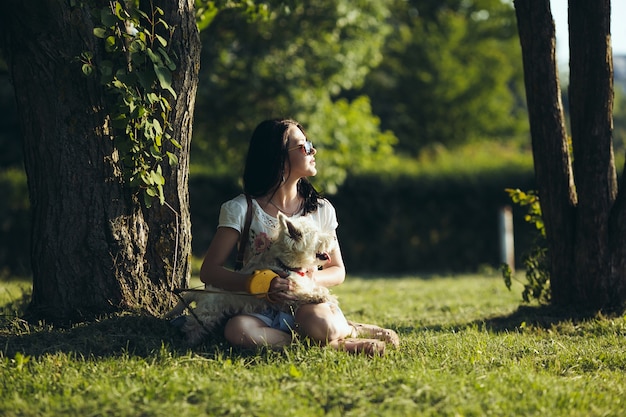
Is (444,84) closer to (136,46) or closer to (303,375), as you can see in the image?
(136,46)

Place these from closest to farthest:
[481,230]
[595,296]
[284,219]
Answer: [284,219] → [595,296] → [481,230]

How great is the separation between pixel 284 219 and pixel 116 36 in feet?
5.49

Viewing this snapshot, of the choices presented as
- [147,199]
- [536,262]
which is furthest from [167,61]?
[536,262]

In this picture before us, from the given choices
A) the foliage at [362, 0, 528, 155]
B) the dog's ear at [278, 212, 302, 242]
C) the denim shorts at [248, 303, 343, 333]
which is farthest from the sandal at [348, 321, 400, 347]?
the foliage at [362, 0, 528, 155]

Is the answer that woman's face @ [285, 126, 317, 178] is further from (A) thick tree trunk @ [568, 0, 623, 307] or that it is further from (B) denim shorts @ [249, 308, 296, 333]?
(A) thick tree trunk @ [568, 0, 623, 307]

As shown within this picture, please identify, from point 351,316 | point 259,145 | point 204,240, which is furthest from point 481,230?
point 259,145

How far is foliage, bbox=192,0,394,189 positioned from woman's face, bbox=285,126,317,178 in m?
9.07

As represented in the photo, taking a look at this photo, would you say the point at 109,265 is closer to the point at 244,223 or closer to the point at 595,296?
the point at 244,223

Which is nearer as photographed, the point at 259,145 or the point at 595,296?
the point at 259,145

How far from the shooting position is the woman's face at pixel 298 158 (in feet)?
16.3

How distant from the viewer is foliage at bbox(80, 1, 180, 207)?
493cm

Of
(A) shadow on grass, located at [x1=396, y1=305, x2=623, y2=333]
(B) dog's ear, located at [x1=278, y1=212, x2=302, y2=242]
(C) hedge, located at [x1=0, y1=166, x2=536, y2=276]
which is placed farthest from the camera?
(C) hedge, located at [x1=0, y1=166, x2=536, y2=276]

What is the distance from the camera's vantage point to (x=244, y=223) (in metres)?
4.86

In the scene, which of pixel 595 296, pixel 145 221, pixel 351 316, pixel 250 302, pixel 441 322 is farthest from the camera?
pixel 351 316
